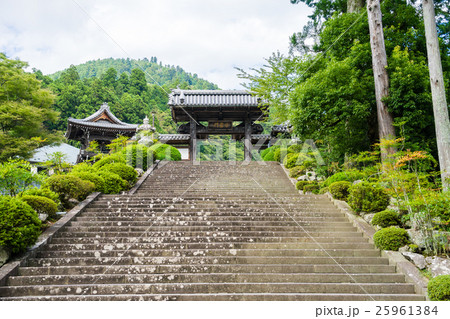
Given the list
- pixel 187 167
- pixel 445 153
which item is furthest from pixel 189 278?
pixel 187 167

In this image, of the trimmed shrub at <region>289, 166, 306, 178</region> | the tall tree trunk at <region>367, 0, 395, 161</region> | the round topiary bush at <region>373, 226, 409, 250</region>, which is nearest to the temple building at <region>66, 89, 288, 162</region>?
the trimmed shrub at <region>289, 166, 306, 178</region>

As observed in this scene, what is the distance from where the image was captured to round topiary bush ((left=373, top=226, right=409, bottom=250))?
5391mm

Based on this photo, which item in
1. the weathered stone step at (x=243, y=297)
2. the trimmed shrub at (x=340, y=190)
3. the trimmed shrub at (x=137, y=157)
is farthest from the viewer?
the trimmed shrub at (x=137, y=157)

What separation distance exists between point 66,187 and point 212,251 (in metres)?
4.38

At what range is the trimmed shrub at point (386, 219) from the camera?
20.0 feet

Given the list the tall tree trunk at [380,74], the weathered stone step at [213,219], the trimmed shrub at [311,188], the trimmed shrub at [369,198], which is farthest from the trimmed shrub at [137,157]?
the tall tree trunk at [380,74]

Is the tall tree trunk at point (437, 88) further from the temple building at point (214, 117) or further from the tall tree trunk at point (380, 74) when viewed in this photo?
the temple building at point (214, 117)

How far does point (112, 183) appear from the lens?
9.11 m

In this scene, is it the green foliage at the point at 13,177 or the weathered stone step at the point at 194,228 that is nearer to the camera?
the weathered stone step at the point at 194,228

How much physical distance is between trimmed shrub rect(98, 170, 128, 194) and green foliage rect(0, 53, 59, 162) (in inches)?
374

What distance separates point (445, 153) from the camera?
6.33 m

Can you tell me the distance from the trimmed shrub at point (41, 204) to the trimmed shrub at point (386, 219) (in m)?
6.67

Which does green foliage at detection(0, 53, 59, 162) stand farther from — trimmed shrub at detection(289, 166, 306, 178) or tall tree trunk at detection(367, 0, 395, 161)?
tall tree trunk at detection(367, 0, 395, 161)

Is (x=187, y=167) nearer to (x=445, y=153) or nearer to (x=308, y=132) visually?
(x=308, y=132)
